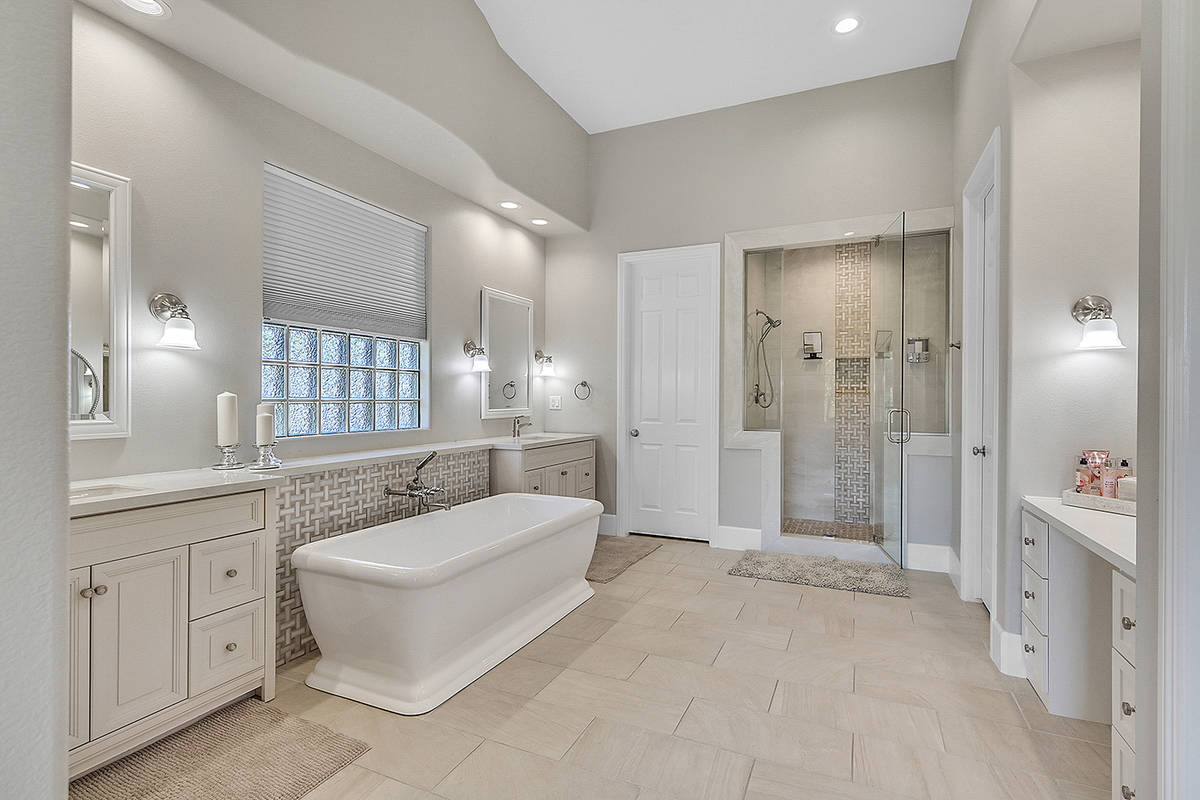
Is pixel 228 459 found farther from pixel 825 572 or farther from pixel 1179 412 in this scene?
pixel 825 572

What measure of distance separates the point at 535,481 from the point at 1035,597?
111 inches

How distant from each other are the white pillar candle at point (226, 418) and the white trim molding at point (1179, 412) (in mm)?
2869

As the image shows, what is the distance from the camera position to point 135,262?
2305mm

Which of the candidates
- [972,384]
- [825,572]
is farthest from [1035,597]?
[825,572]

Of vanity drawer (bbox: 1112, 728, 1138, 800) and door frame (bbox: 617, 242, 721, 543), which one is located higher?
door frame (bbox: 617, 242, 721, 543)

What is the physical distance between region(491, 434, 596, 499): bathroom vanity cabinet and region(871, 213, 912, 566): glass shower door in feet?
6.93

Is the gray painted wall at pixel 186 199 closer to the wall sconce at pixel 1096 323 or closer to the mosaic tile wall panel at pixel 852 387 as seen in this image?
the wall sconce at pixel 1096 323

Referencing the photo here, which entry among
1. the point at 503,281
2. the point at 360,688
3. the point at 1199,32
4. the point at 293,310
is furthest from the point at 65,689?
the point at 503,281

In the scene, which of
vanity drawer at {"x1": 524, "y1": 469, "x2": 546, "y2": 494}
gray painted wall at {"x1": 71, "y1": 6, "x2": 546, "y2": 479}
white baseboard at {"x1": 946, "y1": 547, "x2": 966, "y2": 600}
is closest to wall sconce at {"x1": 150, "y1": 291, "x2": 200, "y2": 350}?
gray painted wall at {"x1": 71, "y1": 6, "x2": 546, "y2": 479}

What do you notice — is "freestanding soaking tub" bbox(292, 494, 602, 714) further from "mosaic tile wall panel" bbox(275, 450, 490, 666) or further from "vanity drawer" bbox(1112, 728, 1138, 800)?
"vanity drawer" bbox(1112, 728, 1138, 800)

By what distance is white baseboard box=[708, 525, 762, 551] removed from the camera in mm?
4434

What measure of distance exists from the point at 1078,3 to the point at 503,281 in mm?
3486

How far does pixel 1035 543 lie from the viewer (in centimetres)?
227

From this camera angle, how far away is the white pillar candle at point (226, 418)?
8.00ft
